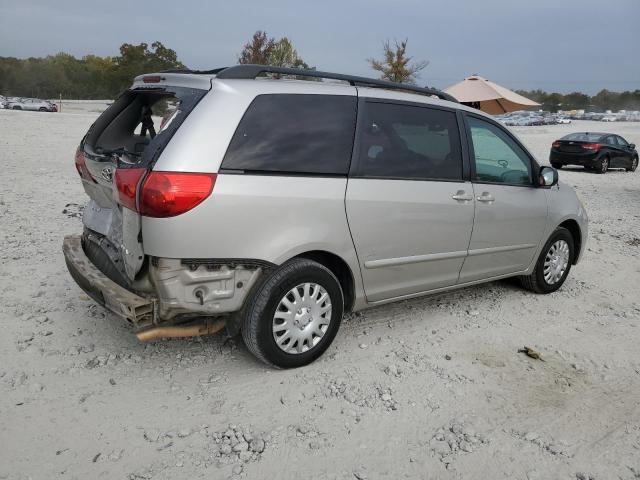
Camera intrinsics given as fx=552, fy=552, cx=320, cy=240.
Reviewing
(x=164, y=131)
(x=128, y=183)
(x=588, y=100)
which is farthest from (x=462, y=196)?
(x=588, y=100)

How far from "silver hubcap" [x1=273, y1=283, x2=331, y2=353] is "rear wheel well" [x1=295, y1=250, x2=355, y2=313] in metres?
0.20

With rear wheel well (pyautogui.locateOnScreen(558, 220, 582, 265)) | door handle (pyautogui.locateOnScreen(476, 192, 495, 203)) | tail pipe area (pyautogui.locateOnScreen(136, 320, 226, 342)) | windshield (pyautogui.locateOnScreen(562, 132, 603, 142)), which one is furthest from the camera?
windshield (pyautogui.locateOnScreen(562, 132, 603, 142))

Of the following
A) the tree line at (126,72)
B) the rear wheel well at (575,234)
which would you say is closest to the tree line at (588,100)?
the tree line at (126,72)

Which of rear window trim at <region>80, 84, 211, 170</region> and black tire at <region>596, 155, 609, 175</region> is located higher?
rear window trim at <region>80, 84, 211, 170</region>

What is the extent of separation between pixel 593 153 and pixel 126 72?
4195 cm

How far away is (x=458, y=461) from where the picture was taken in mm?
2787

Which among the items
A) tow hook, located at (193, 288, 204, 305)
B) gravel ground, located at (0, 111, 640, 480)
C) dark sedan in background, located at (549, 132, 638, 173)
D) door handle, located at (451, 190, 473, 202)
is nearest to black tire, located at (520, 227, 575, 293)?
gravel ground, located at (0, 111, 640, 480)

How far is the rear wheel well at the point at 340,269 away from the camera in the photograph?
3.53 m

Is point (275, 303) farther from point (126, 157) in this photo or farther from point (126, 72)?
point (126, 72)

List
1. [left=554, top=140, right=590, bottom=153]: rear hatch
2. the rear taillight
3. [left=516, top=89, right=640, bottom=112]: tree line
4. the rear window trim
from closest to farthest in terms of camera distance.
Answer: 1. the rear window trim
2. the rear taillight
3. [left=554, top=140, right=590, bottom=153]: rear hatch
4. [left=516, top=89, right=640, bottom=112]: tree line

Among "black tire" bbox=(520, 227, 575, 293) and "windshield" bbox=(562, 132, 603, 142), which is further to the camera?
"windshield" bbox=(562, 132, 603, 142)

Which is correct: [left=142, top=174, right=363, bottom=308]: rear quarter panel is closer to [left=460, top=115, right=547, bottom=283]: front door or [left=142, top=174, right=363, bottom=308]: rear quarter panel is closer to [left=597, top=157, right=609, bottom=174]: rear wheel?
[left=460, top=115, right=547, bottom=283]: front door

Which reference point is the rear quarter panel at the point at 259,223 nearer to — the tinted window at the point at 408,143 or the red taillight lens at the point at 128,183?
the red taillight lens at the point at 128,183

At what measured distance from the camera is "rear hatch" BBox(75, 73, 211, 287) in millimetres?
3047
